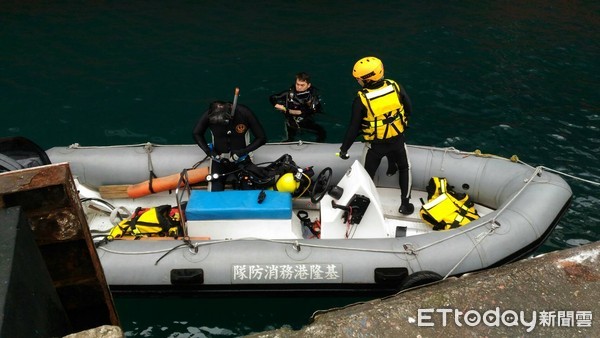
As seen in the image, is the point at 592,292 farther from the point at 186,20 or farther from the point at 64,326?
the point at 186,20

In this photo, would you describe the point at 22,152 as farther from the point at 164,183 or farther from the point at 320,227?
the point at 320,227

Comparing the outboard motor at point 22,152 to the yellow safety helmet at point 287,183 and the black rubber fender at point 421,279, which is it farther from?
the black rubber fender at point 421,279

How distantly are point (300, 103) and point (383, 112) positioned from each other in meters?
1.48

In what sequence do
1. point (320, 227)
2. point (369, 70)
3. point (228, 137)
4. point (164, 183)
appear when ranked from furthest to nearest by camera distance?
1. point (164, 183)
2. point (228, 137)
3. point (320, 227)
4. point (369, 70)

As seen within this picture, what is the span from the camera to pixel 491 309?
2.84m

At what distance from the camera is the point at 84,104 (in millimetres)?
8656

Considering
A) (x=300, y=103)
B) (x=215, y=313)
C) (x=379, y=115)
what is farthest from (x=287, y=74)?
(x=215, y=313)

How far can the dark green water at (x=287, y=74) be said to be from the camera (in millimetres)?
6550

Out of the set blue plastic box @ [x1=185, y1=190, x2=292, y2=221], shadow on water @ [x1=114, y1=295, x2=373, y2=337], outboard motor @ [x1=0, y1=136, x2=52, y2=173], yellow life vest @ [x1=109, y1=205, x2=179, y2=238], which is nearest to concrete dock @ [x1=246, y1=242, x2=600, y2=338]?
shadow on water @ [x1=114, y1=295, x2=373, y2=337]

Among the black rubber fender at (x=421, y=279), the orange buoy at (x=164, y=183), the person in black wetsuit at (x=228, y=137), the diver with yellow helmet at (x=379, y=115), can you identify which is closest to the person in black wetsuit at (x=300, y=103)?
the person in black wetsuit at (x=228, y=137)

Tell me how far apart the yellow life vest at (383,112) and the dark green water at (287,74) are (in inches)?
65.7

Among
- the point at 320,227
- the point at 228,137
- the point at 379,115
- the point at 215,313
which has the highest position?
the point at 379,115

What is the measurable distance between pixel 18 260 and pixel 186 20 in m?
10.1

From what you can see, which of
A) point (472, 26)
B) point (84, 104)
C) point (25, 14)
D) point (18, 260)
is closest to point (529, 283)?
point (18, 260)
